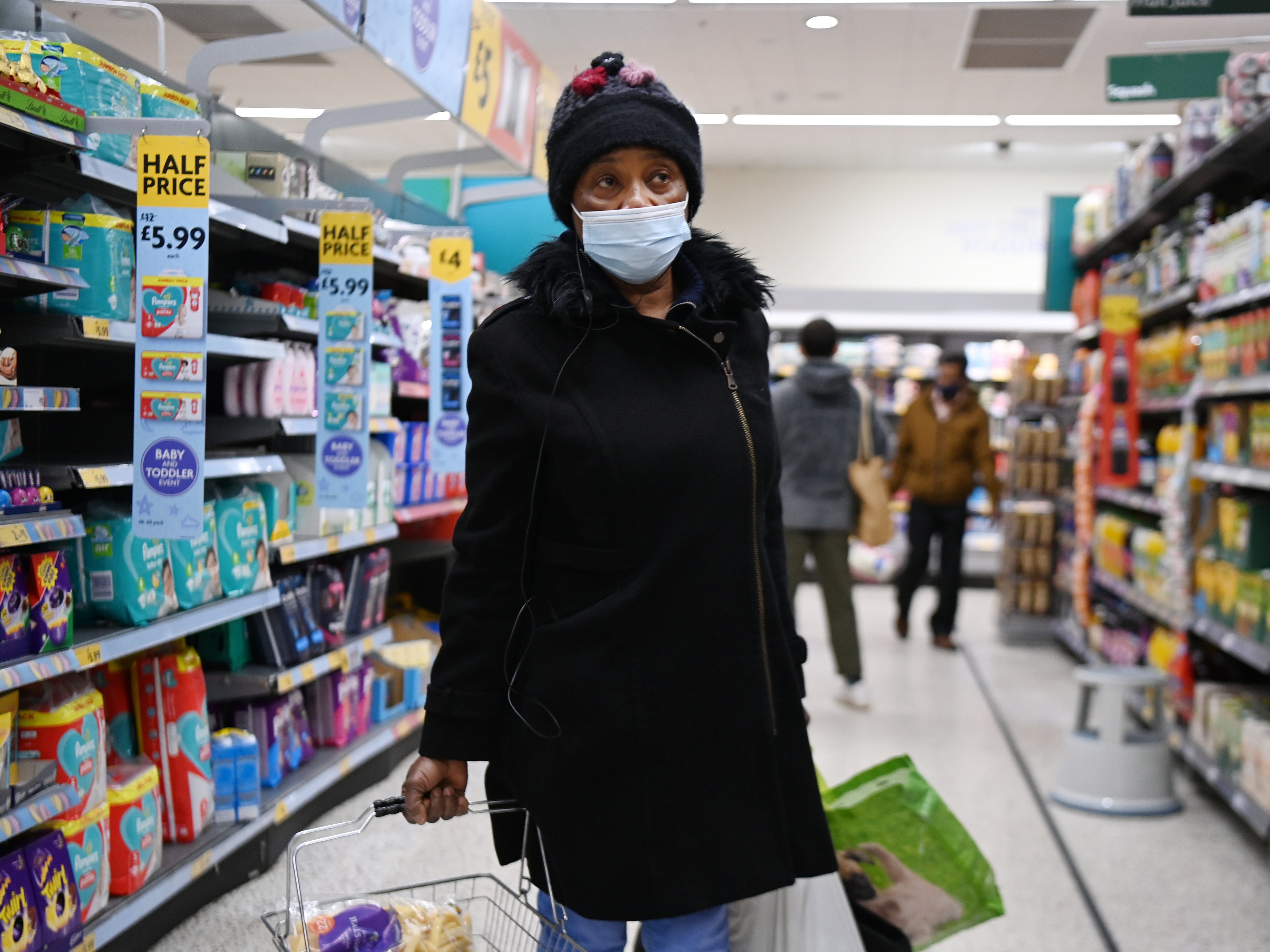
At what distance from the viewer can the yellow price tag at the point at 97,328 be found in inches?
87.9

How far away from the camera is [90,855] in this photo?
90.9 inches

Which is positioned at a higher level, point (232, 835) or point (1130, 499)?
point (1130, 499)

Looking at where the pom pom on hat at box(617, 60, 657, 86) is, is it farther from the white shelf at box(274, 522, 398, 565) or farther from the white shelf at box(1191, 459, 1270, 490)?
the white shelf at box(1191, 459, 1270, 490)

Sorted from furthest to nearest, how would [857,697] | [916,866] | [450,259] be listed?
[857,697]
[450,259]
[916,866]

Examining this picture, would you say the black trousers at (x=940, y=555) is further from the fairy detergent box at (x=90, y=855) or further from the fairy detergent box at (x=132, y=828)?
the fairy detergent box at (x=90, y=855)

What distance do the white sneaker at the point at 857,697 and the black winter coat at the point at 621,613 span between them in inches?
149

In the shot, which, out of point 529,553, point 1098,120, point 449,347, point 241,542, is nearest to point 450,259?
point 449,347

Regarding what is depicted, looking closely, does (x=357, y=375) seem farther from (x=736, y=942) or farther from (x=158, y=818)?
(x=736, y=942)

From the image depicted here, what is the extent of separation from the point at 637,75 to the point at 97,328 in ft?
4.32

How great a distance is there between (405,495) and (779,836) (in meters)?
2.93

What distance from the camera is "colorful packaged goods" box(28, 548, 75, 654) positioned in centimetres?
214

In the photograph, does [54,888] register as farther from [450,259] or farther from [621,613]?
[450,259]

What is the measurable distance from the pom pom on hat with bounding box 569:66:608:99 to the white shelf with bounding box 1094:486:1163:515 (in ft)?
12.6

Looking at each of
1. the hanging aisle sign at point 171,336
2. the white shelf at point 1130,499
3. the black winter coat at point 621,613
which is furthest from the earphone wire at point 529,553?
the white shelf at point 1130,499
